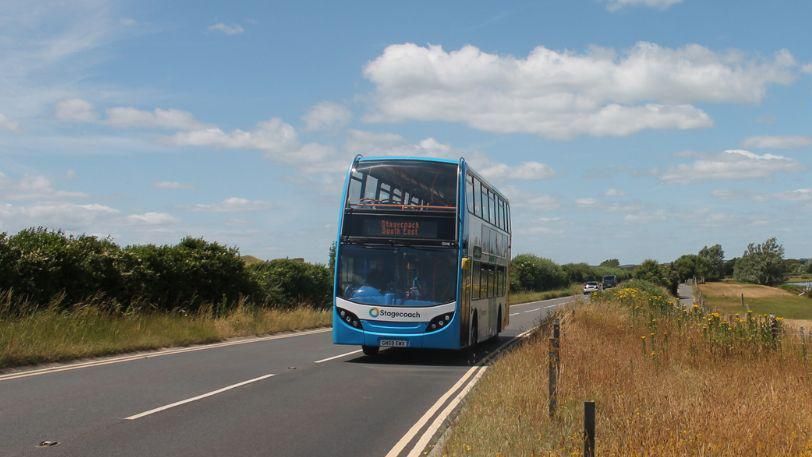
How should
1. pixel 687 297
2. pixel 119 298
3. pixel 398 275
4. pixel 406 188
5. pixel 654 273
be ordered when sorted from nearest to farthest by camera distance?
pixel 398 275 < pixel 406 188 < pixel 119 298 < pixel 654 273 < pixel 687 297

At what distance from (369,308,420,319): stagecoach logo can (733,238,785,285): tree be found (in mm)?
173796

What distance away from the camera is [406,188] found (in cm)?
1736

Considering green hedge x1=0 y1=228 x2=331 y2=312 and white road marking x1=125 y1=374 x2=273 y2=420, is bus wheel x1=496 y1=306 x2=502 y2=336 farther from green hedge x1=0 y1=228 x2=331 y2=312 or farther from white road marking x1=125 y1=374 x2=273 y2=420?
white road marking x1=125 y1=374 x2=273 y2=420

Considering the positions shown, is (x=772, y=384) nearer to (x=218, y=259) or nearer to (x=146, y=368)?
(x=146, y=368)

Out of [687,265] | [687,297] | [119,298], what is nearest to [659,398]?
[119,298]

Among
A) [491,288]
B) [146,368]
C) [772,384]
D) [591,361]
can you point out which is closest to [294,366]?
[146,368]

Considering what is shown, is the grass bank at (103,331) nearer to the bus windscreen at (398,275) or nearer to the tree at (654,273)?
the bus windscreen at (398,275)

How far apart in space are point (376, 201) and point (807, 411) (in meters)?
9.89

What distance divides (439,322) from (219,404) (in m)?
6.63

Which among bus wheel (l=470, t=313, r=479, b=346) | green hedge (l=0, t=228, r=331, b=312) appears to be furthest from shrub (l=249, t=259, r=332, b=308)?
bus wheel (l=470, t=313, r=479, b=346)

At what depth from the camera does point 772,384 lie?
1060 cm

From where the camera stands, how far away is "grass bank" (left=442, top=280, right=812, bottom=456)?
24.1ft

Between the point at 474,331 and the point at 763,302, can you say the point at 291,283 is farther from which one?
the point at 763,302

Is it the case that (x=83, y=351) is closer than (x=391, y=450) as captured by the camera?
No
